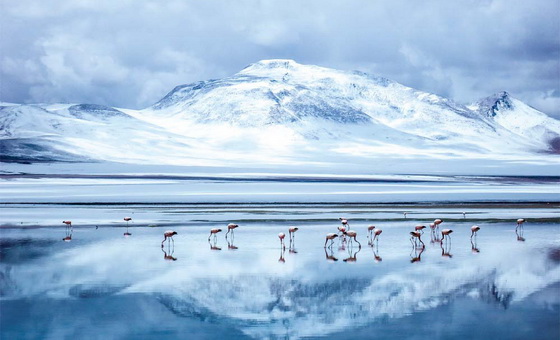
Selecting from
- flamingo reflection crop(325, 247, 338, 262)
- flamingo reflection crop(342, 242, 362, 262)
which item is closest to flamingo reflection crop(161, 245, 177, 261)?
flamingo reflection crop(325, 247, 338, 262)

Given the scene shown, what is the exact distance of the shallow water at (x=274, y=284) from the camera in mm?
12039

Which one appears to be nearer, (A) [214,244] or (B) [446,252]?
(B) [446,252]

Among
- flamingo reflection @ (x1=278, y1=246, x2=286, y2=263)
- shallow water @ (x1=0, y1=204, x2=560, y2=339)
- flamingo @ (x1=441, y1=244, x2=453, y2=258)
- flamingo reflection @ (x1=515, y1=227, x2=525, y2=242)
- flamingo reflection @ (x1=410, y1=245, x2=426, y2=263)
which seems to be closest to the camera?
shallow water @ (x1=0, y1=204, x2=560, y2=339)

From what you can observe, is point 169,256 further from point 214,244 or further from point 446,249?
point 446,249

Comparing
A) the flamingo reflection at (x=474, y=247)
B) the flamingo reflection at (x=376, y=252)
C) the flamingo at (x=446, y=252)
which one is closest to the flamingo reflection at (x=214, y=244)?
the flamingo reflection at (x=376, y=252)

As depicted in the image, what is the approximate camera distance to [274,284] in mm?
15648

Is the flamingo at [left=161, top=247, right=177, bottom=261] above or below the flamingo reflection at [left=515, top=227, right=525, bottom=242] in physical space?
below

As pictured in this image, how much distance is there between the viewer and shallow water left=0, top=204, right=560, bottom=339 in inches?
474

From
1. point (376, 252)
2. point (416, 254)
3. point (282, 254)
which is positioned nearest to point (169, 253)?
point (282, 254)

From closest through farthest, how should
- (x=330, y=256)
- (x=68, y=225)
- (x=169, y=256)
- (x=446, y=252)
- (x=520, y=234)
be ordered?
(x=169, y=256) < (x=330, y=256) < (x=446, y=252) < (x=520, y=234) < (x=68, y=225)

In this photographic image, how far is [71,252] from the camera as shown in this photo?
20.8m

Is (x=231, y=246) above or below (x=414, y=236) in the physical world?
below

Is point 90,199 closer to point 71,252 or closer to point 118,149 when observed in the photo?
point 71,252

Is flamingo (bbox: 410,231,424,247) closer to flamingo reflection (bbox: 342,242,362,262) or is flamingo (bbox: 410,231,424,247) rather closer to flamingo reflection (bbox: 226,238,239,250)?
flamingo reflection (bbox: 342,242,362,262)
